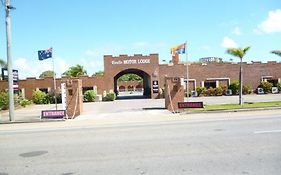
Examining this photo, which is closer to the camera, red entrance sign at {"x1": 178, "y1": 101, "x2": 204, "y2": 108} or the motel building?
red entrance sign at {"x1": 178, "y1": 101, "x2": 204, "y2": 108}

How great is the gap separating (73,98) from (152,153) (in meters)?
17.2

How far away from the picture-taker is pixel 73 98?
85.1ft

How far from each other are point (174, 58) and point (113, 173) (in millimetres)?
45640

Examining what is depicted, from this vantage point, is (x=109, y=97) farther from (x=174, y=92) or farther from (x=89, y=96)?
(x=174, y=92)

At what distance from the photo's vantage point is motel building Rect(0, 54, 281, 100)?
48.8m

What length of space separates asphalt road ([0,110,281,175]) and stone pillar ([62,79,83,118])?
11893 millimetres

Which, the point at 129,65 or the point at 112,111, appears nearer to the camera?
the point at 112,111

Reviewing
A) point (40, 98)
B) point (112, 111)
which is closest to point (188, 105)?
point (112, 111)

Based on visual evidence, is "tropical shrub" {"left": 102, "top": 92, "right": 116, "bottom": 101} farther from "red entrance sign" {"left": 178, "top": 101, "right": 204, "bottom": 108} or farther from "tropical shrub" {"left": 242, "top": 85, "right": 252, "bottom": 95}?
"red entrance sign" {"left": 178, "top": 101, "right": 204, "bottom": 108}

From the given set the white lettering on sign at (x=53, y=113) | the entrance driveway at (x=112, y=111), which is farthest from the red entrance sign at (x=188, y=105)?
the white lettering on sign at (x=53, y=113)

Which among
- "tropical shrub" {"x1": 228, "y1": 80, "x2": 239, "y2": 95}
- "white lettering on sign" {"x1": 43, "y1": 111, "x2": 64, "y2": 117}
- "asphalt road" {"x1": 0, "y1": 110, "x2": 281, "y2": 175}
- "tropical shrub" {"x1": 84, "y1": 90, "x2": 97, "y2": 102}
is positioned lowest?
"asphalt road" {"x1": 0, "y1": 110, "x2": 281, "y2": 175}

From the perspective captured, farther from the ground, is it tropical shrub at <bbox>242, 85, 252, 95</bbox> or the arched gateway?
the arched gateway

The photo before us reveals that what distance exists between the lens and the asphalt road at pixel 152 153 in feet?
25.8

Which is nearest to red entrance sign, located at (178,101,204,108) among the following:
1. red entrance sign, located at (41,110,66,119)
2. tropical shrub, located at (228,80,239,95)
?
red entrance sign, located at (41,110,66,119)
